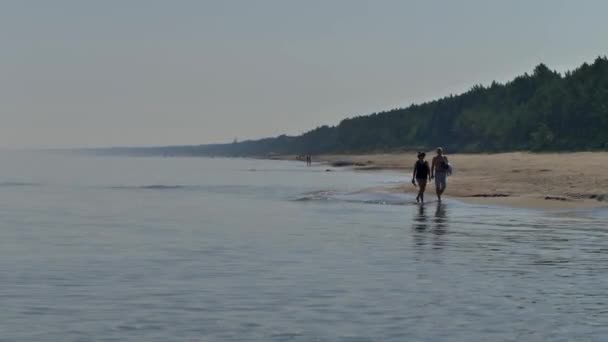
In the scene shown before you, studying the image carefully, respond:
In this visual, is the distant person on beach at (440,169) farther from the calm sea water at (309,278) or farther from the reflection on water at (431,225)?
the calm sea water at (309,278)

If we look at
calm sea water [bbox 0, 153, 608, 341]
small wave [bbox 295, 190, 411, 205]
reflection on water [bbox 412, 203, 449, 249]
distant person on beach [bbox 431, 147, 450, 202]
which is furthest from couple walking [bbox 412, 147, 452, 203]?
calm sea water [bbox 0, 153, 608, 341]

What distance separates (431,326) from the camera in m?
11.2

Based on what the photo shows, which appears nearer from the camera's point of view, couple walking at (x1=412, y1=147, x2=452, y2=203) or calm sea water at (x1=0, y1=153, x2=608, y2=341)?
calm sea water at (x1=0, y1=153, x2=608, y2=341)

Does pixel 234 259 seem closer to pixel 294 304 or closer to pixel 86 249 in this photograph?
pixel 86 249

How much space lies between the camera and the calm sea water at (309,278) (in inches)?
438

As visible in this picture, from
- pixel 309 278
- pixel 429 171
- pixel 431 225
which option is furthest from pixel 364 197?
pixel 309 278

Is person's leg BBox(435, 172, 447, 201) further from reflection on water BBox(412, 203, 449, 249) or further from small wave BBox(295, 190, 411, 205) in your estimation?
reflection on water BBox(412, 203, 449, 249)

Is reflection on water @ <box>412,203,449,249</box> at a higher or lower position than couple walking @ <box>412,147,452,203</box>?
lower

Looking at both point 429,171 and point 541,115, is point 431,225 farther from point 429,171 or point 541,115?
point 541,115

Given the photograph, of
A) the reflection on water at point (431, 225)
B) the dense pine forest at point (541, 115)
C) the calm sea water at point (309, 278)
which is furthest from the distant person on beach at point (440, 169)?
the dense pine forest at point (541, 115)

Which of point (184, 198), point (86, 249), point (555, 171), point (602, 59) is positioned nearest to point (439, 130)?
point (602, 59)

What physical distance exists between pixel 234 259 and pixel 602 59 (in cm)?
10385

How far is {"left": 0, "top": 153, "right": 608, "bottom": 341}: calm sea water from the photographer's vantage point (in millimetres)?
11125

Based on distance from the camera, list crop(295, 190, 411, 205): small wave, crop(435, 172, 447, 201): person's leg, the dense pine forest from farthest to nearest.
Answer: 1. the dense pine forest
2. crop(295, 190, 411, 205): small wave
3. crop(435, 172, 447, 201): person's leg
